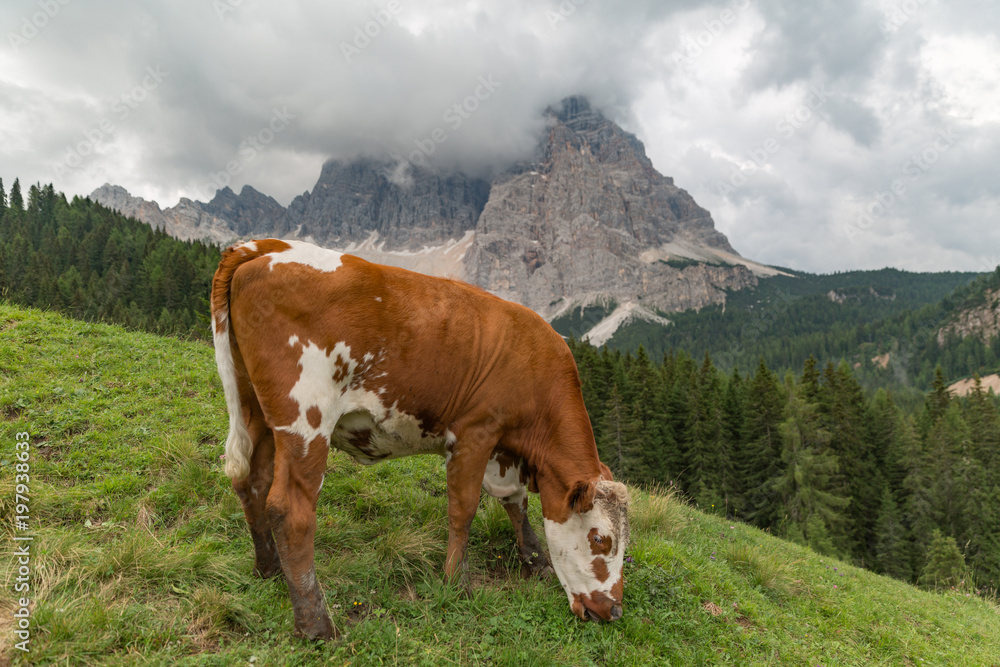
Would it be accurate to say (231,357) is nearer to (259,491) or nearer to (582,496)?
(259,491)

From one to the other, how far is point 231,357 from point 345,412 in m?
1.01

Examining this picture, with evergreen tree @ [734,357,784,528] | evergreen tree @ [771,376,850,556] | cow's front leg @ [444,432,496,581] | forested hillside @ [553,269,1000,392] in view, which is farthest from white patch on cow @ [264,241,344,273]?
forested hillside @ [553,269,1000,392]

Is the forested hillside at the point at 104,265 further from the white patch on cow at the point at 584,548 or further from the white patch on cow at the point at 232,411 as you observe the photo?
the white patch on cow at the point at 584,548

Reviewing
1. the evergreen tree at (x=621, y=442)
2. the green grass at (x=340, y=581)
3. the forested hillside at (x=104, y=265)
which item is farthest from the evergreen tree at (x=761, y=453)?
the forested hillside at (x=104, y=265)

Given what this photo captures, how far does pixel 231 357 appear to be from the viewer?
371 cm

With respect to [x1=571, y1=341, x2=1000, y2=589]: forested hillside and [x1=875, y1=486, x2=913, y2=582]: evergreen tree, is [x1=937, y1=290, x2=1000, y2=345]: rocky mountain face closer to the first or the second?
[x1=571, y1=341, x2=1000, y2=589]: forested hillside

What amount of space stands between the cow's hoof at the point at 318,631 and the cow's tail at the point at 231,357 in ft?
4.19

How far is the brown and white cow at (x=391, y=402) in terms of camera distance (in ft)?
11.5

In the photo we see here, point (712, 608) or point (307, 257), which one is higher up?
point (307, 257)

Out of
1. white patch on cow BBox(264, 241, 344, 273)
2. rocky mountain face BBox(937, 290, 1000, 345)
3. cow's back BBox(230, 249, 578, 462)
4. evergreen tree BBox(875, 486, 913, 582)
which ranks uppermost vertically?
rocky mountain face BBox(937, 290, 1000, 345)

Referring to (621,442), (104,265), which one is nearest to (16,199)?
(104,265)

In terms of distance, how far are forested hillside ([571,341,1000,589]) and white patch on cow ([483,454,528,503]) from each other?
3327 centimetres

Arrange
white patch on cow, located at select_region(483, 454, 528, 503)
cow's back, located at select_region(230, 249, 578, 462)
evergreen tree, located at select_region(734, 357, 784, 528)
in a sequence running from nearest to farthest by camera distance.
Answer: cow's back, located at select_region(230, 249, 578, 462)
white patch on cow, located at select_region(483, 454, 528, 503)
evergreen tree, located at select_region(734, 357, 784, 528)

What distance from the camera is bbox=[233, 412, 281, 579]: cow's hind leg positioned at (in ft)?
12.9
